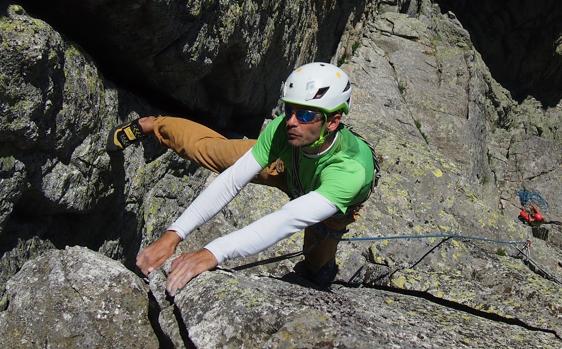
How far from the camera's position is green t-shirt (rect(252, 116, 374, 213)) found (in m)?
6.18

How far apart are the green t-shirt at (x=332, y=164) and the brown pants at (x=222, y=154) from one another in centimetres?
84

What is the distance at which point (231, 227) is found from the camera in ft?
35.8

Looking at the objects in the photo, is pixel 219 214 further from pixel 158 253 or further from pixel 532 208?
pixel 532 208

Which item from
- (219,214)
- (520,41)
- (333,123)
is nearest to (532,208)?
(520,41)

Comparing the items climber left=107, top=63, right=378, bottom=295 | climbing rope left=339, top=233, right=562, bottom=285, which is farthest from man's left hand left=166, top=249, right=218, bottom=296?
climbing rope left=339, top=233, right=562, bottom=285

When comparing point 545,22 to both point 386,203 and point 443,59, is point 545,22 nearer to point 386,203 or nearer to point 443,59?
point 443,59

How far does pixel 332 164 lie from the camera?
6527 mm

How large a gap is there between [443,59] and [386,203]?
14508 millimetres

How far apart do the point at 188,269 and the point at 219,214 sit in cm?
511

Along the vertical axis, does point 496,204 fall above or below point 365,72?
below

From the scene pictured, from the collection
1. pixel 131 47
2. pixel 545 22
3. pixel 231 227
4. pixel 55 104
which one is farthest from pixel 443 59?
pixel 55 104

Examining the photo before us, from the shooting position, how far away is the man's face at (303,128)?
648 centimetres

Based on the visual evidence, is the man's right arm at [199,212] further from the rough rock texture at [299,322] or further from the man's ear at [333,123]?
the man's ear at [333,123]

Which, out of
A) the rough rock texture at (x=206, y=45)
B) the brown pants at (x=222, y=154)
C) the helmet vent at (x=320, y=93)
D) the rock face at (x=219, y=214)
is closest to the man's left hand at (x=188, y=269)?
the rock face at (x=219, y=214)
